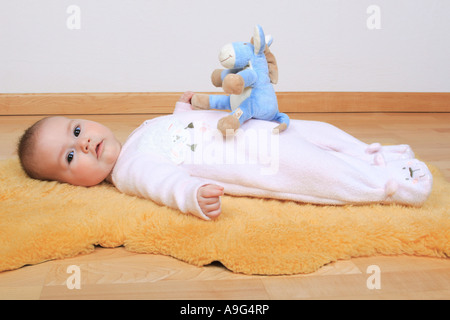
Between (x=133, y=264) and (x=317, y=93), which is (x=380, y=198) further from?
(x=317, y=93)

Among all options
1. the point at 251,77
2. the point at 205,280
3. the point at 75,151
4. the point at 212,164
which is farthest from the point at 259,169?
the point at 75,151

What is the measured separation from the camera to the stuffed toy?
1109 millimetres

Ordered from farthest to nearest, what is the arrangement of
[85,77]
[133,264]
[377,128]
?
[85,77], [377,128], [133,264]

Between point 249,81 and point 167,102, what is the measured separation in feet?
3.66

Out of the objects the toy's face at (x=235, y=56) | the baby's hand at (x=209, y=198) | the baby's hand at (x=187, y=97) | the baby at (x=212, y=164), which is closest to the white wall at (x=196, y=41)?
the baby's hand at (x=187, y=97)

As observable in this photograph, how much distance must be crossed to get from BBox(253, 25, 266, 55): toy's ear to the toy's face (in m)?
0.02

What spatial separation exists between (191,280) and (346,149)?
599 millimetres

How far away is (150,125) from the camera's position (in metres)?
1.33

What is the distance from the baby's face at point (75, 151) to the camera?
3.94 feet

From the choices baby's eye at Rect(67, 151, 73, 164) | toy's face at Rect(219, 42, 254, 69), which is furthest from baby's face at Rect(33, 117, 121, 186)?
toy's face at Rect(219, 42, 254, 69)

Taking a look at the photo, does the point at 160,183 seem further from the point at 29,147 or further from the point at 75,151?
the point at 29,147

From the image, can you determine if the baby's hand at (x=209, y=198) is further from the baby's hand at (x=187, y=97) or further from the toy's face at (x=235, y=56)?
the baby's hand at (x=187, y=97)
